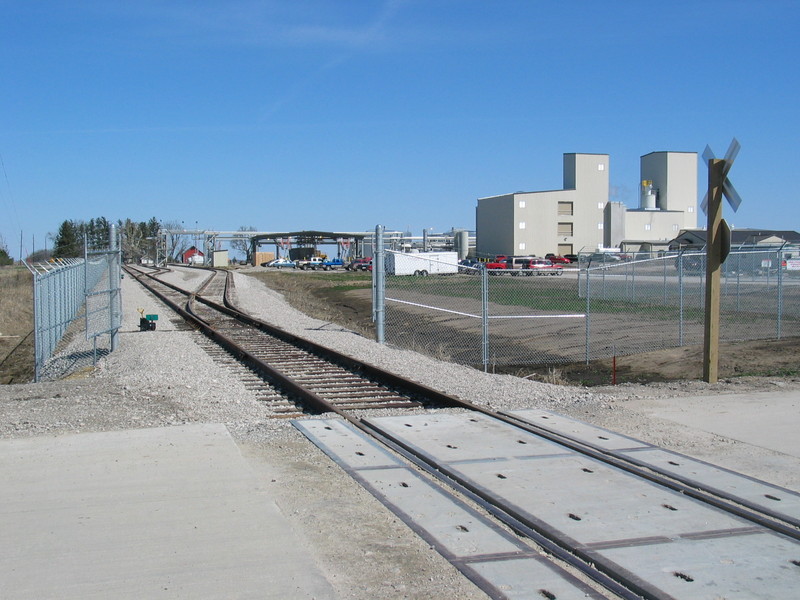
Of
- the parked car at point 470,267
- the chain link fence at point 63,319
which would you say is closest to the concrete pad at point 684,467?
the parked car at point 470,267

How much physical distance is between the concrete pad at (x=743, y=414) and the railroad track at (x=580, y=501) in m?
1.33

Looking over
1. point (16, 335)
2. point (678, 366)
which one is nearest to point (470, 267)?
point (678, 366)

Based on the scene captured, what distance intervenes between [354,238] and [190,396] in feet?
376

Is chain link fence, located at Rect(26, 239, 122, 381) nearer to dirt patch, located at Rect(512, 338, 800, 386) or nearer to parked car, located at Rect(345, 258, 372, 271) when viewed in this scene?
dirt patch, located at Rect(512, 338, 800, 386)

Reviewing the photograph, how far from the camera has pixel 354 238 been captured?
126 m

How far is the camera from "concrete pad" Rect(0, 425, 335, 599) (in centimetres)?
493

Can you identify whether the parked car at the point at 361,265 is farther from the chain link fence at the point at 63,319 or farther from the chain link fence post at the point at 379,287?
the chain link fence post at the point at 379,287

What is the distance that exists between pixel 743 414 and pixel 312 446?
536cm

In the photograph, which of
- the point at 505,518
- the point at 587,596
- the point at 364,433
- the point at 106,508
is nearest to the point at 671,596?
the point at 587,596

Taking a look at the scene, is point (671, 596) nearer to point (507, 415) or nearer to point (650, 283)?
point (507, 415)

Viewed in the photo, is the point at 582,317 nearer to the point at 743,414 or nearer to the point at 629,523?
the point at 743,414

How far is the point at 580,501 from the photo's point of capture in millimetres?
6512

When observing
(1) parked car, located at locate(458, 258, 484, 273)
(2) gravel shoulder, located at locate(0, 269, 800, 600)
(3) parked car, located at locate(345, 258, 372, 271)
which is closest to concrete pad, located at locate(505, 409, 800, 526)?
(2) gravel shoulder, located at locate(0, 269, 800, 600)

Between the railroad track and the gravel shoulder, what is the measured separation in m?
0.29
